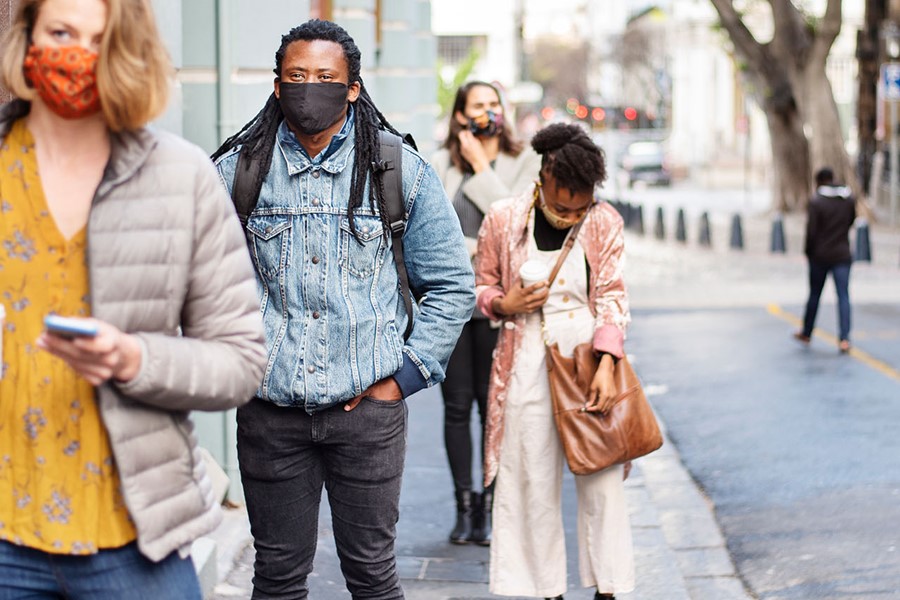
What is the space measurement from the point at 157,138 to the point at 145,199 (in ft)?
0.41

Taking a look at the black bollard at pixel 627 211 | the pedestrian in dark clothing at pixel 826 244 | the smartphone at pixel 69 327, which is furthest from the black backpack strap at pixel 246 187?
the black bollard at pixel 627 211

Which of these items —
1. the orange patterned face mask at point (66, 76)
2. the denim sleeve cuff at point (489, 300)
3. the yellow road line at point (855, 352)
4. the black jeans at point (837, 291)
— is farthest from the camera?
the black jeans at point (837, 291)

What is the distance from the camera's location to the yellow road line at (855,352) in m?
11.4

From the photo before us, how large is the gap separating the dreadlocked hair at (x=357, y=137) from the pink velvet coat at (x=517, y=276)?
4.64 ft

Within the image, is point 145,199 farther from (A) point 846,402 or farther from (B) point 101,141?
(A) point 846,402

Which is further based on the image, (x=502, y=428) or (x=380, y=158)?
(x=502, y=428)

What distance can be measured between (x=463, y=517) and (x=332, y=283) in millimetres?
2900

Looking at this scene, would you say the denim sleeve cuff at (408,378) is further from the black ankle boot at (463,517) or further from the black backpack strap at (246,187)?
the black ankle boot at (463,517)

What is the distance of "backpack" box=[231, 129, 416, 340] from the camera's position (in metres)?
3.59

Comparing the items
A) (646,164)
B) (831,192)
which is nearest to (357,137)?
(831,192)

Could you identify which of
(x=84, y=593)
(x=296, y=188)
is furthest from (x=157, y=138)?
(x=296, y=188)

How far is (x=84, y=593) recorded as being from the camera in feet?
8.09

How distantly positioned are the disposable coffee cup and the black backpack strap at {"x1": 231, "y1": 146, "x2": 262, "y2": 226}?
1415 mm

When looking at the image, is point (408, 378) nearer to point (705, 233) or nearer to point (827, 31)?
point (705, 233)
